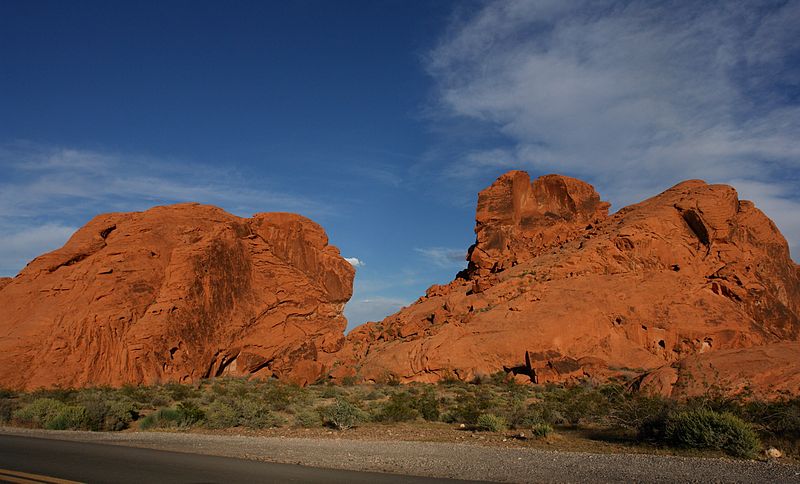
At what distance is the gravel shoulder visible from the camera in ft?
27.7

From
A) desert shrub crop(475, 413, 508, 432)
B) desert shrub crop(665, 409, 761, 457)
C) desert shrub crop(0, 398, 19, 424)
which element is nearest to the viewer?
desert shrub crop(665, 409, 761, 457)

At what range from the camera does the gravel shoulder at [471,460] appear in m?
8.45

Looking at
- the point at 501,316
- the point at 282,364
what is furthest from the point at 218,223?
the point at 501,316

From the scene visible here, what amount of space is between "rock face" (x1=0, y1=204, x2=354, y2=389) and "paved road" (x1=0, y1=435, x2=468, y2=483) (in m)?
17.0

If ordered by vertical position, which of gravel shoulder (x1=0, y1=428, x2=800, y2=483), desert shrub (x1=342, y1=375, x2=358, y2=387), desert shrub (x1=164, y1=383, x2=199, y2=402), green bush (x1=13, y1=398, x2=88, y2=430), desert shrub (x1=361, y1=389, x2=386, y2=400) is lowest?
gravel shoulder (x1=0, y1=428, x2=800, y2=483)

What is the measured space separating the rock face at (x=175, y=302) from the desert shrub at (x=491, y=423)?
18.1 m

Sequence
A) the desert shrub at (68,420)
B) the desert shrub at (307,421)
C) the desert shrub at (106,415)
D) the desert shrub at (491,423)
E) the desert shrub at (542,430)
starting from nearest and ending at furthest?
the desert shrub at (542,430) → the desert shrub at (491,423) → the desert shrub at (68,420) → the desert shrub at (106,415) → the desert shrub at (307,421)

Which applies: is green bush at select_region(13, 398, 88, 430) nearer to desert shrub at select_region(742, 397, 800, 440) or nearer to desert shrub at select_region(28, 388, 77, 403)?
desert shrub at select_region(28, 388, 77, 403)

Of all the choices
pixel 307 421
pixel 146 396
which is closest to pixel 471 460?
pixel 307 421

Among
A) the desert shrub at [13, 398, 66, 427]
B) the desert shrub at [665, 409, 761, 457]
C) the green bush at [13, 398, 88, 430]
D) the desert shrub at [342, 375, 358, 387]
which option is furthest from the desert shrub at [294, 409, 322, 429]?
the desert shrub at [342, 375, 358, 387]

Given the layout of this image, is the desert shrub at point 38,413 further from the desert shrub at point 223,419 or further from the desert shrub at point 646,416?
the desert shrub at point 646,416

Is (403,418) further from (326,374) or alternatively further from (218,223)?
(218,223)

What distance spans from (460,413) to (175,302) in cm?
1781

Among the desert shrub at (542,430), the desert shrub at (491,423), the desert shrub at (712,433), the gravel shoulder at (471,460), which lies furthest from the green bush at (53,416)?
the desert shrub at (712,433)
